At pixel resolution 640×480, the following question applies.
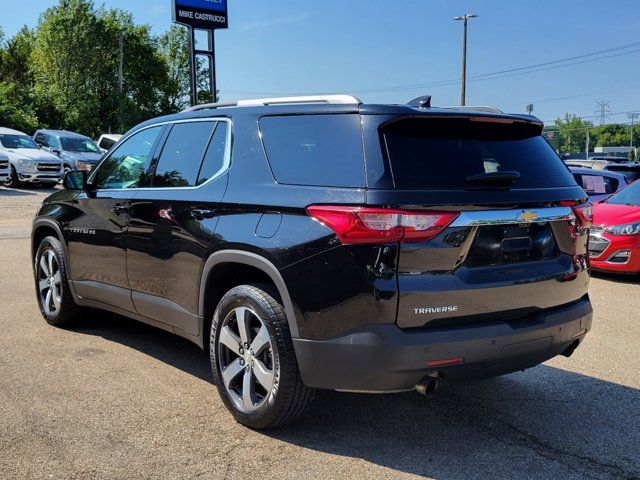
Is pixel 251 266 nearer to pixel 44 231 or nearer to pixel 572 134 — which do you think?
pixel 44 231

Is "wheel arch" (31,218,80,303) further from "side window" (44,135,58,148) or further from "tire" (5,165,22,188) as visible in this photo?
"side window" (44,135,58,148)

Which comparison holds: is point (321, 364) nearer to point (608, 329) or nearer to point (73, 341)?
point (73, 341)

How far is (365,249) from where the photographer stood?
3.06 m

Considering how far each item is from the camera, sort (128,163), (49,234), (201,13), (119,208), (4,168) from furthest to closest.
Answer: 1. (4,168)
2. (201,13)
3. (49,234)
4. (128,163)
5. (119,208)

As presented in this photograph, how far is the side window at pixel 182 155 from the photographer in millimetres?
4250

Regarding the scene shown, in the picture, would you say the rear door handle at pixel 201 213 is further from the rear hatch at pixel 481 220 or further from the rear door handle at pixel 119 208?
the rear hatch at pixel 481 220

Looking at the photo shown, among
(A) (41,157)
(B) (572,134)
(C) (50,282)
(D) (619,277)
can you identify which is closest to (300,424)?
(C) (50,282)

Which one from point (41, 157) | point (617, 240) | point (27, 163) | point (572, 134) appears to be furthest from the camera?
point (572, 134)

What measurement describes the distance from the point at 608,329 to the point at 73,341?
486 cm

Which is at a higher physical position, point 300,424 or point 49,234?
point 49,234

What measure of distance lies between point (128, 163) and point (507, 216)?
3.04 meters

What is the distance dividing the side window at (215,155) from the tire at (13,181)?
20.2m

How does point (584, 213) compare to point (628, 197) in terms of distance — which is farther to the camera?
point (628, 197)

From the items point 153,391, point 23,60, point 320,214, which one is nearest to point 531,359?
point 320,214
